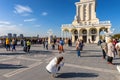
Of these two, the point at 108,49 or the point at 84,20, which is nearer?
the point at 108,49

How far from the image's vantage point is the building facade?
57.3 m

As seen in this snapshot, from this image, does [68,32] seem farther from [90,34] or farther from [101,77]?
[101,77]

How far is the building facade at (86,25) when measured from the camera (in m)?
57.3

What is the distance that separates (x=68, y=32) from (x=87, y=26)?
8822 mm

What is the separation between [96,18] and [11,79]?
2573 inches

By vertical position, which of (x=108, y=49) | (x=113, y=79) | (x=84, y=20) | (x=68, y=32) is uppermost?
(x=84, y=20)

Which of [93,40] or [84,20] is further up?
[84,20]

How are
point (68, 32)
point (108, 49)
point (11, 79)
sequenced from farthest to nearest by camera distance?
point (68, 32) → point (108, 49) → point (11, 79)

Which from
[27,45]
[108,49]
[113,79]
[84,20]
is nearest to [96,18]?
[84,20]

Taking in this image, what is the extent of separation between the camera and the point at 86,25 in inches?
2309

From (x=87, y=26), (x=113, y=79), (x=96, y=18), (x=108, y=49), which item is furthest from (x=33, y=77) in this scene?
(x=96, y=18)

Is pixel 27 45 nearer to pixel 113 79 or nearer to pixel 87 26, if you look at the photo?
pixel 113 79

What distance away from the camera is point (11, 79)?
7.03 meters

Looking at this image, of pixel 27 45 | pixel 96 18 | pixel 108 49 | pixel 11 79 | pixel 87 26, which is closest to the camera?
pixel 11 79
